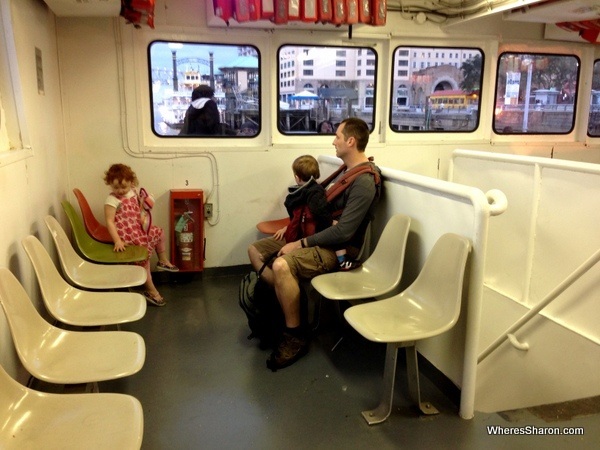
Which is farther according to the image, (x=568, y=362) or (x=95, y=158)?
(x=95, y=158)

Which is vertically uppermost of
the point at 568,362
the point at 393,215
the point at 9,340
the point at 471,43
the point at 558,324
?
the point at 471,43

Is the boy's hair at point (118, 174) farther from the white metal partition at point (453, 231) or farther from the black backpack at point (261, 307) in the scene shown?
the white metal partition at point (453, 231)

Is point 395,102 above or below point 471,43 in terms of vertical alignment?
below

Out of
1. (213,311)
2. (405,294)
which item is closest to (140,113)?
(213,311)

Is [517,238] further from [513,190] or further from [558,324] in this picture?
[558,324]

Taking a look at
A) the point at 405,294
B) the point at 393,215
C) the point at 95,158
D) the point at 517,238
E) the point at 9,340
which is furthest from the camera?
the point at 95,158

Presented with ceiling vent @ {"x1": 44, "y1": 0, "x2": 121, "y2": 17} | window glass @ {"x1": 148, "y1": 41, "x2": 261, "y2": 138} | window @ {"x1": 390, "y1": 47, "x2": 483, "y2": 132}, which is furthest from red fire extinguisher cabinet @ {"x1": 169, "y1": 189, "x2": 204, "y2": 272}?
window @ {"x1": 390, "y1": 47, "x2": 483, "y2": 132}

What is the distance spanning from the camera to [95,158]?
13.5 ft

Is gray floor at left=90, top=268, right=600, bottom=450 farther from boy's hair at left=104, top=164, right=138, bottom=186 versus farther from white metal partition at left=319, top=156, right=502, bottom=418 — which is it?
boy's hair at left=104, top=164, right=138, bottom=186

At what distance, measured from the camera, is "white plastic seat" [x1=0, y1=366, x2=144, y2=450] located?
153 cm

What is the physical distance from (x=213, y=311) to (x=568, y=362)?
2422mm

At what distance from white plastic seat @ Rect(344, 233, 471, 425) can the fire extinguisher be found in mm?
2219

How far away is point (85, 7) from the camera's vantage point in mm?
3371

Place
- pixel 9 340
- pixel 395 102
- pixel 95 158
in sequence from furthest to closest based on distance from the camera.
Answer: pixel 395 102, pixel 95 158, pixel 9 340
